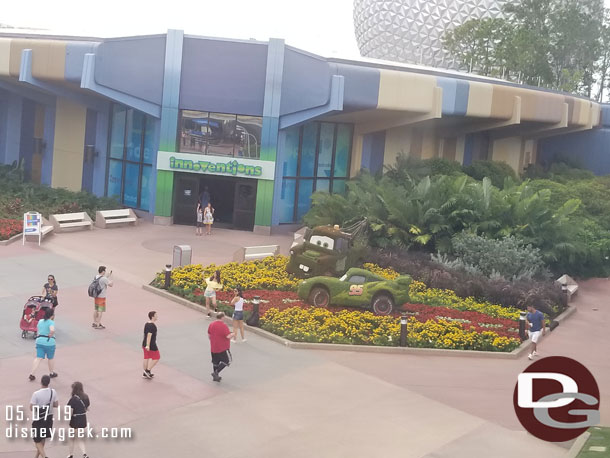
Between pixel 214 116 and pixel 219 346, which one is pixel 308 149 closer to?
pixel 214 116

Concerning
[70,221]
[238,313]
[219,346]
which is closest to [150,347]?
[219,346]

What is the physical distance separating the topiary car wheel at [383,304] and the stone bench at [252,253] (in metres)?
6.61

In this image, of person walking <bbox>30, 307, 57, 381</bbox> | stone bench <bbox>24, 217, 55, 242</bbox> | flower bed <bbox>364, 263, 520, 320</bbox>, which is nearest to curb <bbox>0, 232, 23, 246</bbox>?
stone bench <bbox>24, 217, 55, 242</bbox>

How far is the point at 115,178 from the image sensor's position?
123 feet

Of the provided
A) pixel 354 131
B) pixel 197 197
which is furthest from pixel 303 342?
pixel 354 131

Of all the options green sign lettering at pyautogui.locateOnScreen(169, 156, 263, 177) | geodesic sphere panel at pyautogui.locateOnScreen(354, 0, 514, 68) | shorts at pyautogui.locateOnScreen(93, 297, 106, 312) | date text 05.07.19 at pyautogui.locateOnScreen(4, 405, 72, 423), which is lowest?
date text 05.07.19 at pyautogui.locateOnScreen(4, 405, 72, 423)

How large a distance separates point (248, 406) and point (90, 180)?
2499 cm

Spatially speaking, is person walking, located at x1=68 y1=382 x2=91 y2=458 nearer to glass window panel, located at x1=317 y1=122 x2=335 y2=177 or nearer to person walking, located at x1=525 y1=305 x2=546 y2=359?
person walking, located at x1=525 y1=305 x2=546 y2=359

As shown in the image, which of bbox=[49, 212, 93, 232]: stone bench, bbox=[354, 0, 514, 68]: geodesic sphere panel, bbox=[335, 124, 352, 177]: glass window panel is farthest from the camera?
bbox=[354, 0, 514, 68]: geodesic sphere panel

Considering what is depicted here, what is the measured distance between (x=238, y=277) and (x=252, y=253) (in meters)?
3.31

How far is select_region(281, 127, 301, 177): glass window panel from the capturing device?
35.9m

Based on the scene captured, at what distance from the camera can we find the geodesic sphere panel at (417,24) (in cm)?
6450

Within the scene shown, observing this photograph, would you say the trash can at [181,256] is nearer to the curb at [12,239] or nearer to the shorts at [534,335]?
the curb at [12,239]

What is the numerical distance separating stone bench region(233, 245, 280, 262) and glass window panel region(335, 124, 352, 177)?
1091cm
